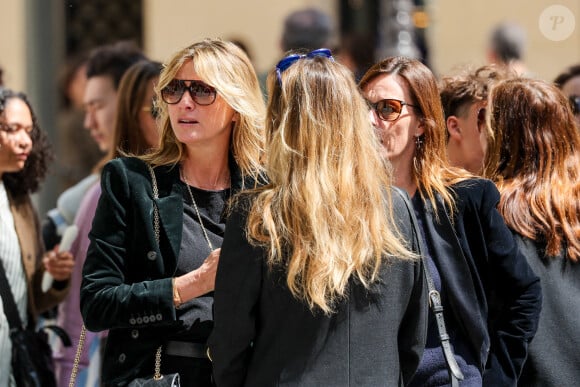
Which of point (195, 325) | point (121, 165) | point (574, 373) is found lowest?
point (574, 373)

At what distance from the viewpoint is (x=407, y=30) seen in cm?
936

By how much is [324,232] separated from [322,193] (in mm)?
109

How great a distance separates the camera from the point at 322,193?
3.00 metres

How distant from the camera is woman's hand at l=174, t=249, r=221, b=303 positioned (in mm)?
3266

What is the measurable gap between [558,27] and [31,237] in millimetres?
8610

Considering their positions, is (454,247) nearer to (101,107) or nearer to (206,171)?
(206,171)

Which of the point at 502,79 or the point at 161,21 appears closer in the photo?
the point at 502,79

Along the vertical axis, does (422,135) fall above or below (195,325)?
above

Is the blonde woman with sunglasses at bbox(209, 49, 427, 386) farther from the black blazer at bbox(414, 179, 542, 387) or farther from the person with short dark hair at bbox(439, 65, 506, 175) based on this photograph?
the person with short dark hair at bbox(439, 65, 506, 175)

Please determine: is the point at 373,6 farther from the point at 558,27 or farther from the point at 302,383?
the point at 302,383

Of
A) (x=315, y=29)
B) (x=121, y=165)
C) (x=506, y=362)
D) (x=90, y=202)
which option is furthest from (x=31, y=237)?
(x=315, y=29)

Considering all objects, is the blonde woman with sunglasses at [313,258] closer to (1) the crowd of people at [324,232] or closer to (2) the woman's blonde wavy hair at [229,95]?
(1) the crowd of people at [324,232]

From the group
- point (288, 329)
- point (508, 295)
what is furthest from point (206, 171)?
point (508, 295)

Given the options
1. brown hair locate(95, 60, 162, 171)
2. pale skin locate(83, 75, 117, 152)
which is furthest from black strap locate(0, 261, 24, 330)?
pale skin locate(83, 75, 117, 152)
